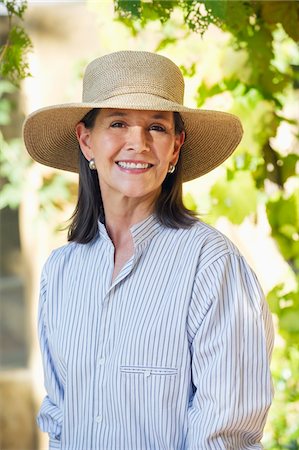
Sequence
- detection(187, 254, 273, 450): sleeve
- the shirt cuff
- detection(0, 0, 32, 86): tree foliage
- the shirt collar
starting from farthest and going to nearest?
1. detection(0, 0, 32, 86): tree foliage
2. the shirt cuff
3. the shirt collar
4. detection(187, 254, 273, 450): sleeve

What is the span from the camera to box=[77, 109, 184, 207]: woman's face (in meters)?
2.24

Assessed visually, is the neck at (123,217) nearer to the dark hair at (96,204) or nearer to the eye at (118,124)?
the dark hair at (96,204)

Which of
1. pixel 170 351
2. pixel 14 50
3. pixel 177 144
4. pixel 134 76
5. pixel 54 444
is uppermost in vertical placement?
pixel 14 50

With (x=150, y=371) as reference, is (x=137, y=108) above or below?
above

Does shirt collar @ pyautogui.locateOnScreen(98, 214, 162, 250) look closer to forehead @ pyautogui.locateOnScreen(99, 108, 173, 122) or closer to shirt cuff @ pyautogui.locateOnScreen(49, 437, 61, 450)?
forehead @ pyautogui.locateOnScreen(99, 108, 173, 122)

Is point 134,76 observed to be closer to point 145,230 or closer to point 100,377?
point 145,230

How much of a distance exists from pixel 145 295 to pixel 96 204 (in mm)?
374

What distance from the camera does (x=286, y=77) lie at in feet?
11.1

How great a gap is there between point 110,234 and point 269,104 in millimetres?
1120

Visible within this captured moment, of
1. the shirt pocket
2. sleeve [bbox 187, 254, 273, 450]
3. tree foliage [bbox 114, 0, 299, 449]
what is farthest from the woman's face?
tree foliage [bbox 114, 0, 299, 449]

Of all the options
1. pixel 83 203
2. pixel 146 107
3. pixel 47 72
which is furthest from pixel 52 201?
pixel 146 107

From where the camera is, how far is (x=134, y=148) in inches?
87.4

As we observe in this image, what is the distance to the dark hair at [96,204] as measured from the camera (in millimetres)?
2352

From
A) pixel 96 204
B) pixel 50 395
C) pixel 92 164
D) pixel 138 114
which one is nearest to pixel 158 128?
pixel 138 114
